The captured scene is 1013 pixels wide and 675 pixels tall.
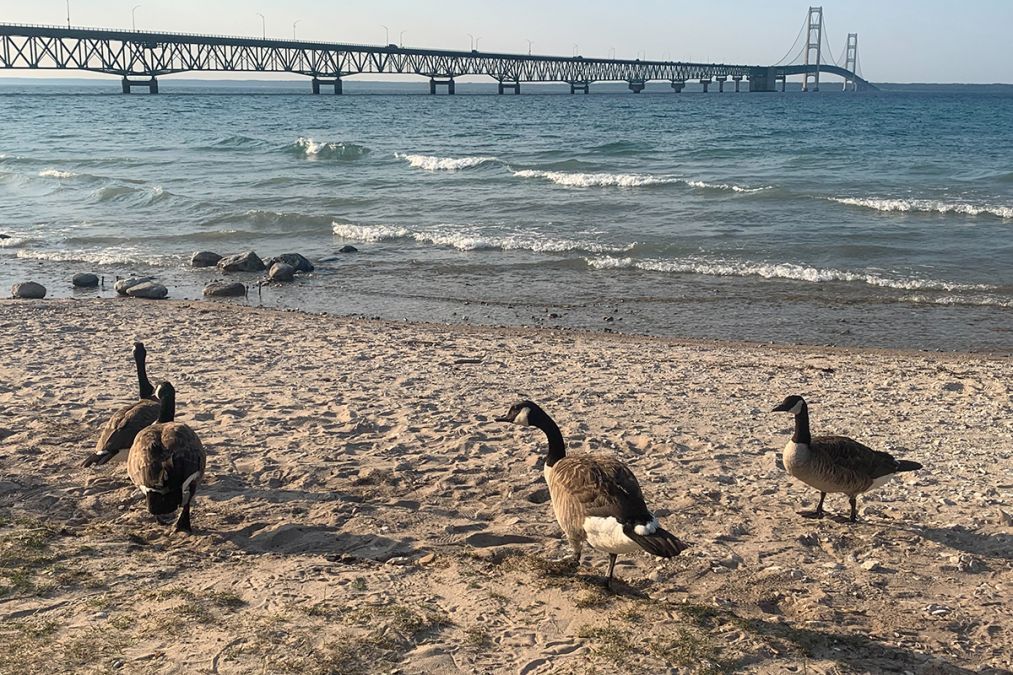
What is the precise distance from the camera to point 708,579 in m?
5.38

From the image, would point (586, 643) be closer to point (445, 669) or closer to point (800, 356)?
point (445, 669)

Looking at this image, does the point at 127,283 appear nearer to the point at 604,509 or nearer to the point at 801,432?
the point at 801,432

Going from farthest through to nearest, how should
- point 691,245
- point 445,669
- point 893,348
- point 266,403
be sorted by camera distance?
point 691,245 → point 893,348 → point 266,403 → point 445,669

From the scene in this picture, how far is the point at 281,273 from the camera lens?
17547mm

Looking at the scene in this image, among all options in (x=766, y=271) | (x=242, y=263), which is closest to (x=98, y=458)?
(x=242, y=263)

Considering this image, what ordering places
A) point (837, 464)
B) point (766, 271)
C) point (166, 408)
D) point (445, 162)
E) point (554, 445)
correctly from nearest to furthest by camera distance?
point (554, 445) → point (837, 464) → point (166, 408) → point (766, 271) → point (445, 162)

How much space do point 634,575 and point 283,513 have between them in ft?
7.93

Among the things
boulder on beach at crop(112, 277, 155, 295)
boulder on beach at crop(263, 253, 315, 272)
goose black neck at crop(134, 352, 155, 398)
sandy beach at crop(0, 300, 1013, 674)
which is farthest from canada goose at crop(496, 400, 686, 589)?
boulder on beach at crop(263, 253, 315, 272)

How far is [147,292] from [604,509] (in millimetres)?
12671

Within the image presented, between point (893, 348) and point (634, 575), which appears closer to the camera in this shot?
point (634, 575)

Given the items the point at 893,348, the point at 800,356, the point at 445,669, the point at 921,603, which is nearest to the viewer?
the point at 445,669

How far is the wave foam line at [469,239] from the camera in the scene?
66.8 feet

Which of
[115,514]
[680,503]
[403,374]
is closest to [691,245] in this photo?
[403,374]

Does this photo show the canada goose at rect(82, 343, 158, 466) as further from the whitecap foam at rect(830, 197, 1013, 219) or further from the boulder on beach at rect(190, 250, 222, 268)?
the whitecap foam at rect(830, 197, 1013, 219)
